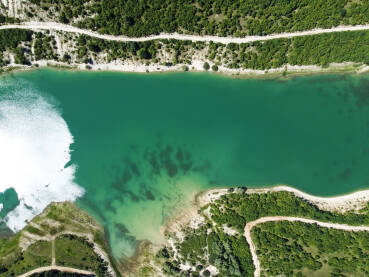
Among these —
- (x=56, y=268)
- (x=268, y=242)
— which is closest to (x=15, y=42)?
(x=56, y=268)

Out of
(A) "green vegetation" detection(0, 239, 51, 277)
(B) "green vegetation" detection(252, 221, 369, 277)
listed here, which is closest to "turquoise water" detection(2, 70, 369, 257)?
(B) "green vegetation" detection(252, 221, 369, 277)

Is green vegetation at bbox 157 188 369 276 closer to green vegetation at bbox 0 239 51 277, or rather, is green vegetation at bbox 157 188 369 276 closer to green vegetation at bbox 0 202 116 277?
green vegetation at bbox 0 202 116 277

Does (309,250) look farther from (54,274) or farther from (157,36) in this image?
(157,36)

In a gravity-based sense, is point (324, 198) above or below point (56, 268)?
above

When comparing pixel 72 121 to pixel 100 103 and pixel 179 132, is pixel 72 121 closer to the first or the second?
pixel 100 103

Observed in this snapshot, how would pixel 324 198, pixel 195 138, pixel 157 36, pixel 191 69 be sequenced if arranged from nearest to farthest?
pixel 157 36
pixel 191 69
pixel 324 198
pixel 195 138

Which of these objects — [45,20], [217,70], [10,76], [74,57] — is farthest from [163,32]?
[10,76]
